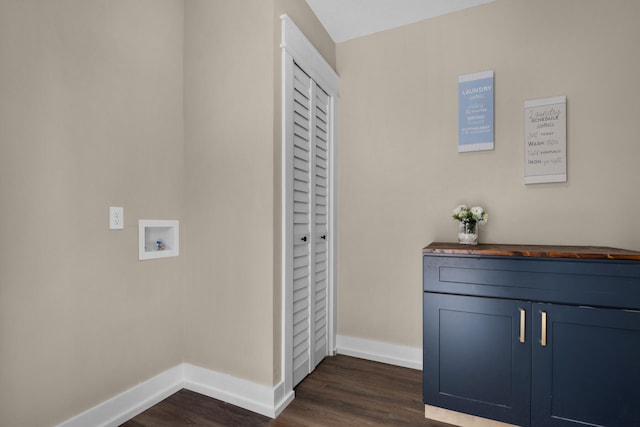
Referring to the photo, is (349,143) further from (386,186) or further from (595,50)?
(595,50)

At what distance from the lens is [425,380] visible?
1.80 meters

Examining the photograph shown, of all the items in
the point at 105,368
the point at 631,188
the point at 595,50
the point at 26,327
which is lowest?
the point at 105,368

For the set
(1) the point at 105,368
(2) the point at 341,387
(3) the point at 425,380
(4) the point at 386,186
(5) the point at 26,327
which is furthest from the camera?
(4) the point at 386,186

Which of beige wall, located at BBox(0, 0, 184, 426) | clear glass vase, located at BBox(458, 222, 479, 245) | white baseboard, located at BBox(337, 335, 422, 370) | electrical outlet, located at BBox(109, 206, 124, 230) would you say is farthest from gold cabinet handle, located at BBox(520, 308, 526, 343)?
electrical outlet, located at BBox(109, 206, 124, 230)

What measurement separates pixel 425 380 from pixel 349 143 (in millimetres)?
1798

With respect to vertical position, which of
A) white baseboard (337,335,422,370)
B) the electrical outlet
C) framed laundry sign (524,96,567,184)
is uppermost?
framed laundry sign (524,96,567,184)

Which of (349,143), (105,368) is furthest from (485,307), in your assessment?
(105,368)

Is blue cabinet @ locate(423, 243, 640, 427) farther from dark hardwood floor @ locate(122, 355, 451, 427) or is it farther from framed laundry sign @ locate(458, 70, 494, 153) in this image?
framed laundry sign @ locate(458, 70, 494, 153)

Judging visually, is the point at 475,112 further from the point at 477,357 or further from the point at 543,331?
the point at 477,357

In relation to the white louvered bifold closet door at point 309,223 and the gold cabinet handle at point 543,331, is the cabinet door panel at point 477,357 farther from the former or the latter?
the white louvered bifold closet door at point 309,223

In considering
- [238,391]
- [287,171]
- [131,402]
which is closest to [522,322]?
[287,171]

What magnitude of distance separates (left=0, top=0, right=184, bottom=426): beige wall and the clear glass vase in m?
1.90

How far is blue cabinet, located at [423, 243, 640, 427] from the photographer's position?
1.47 meters

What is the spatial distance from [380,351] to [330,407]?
75 centimetres
